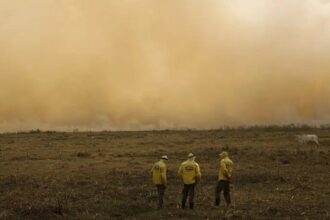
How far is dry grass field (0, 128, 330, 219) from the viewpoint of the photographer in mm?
25578

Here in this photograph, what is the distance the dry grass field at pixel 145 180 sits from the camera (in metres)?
25.6

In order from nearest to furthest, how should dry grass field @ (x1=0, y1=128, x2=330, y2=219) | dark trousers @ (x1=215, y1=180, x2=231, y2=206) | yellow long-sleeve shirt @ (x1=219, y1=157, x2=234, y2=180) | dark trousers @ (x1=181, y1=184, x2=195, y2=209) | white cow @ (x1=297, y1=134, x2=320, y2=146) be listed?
1. dry grass field @ (x1=0, y1=128, x2=330, y2=219)
2. dark trousers @ (x1=181, y1=184, x2=195, y2=209)
3. yellow long-sleeve shirt @ (x1=219, y1=157, x2=234, y2=180)
4. dark trousers @ (x1=215, y1=180, x2=231, y2=206)
5. white cow @ (x1=297, y1=134, x2=320, y2=146)

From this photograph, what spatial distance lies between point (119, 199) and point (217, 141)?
1220 inches

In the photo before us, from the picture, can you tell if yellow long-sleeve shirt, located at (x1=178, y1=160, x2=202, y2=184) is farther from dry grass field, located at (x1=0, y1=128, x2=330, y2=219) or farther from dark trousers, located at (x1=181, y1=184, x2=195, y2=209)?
dry grass field, located at (x1=0, y1=128, x2=330, y2=219)

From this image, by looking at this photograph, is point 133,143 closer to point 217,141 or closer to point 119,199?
point 217,141

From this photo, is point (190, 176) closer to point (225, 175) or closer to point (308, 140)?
point (225, 175)

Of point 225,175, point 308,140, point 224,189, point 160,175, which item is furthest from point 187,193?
point 308,140

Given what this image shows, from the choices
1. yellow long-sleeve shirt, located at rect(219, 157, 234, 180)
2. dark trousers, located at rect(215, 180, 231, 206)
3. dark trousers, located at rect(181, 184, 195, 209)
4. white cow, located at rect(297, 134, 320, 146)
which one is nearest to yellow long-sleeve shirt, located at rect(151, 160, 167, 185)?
dark trousers, located at rect(181, 184, 195, 209)

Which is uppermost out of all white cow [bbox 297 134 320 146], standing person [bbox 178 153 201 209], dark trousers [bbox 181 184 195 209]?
white cow [bbox 297 134 320 146]

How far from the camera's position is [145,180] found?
115 feet

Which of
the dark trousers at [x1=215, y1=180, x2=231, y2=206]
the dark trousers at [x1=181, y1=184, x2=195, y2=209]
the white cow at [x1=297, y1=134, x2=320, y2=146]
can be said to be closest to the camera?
the dark trousers at [x1=181, y1=184, x2=195, y2=209]

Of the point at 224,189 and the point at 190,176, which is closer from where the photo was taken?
the point at 190,176

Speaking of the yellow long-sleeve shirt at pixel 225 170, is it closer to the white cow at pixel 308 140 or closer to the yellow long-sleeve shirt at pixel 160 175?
the yellow long-sleeve shirt at pixel 160 175

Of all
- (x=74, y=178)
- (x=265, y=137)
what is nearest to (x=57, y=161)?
(x=74, y=178)
